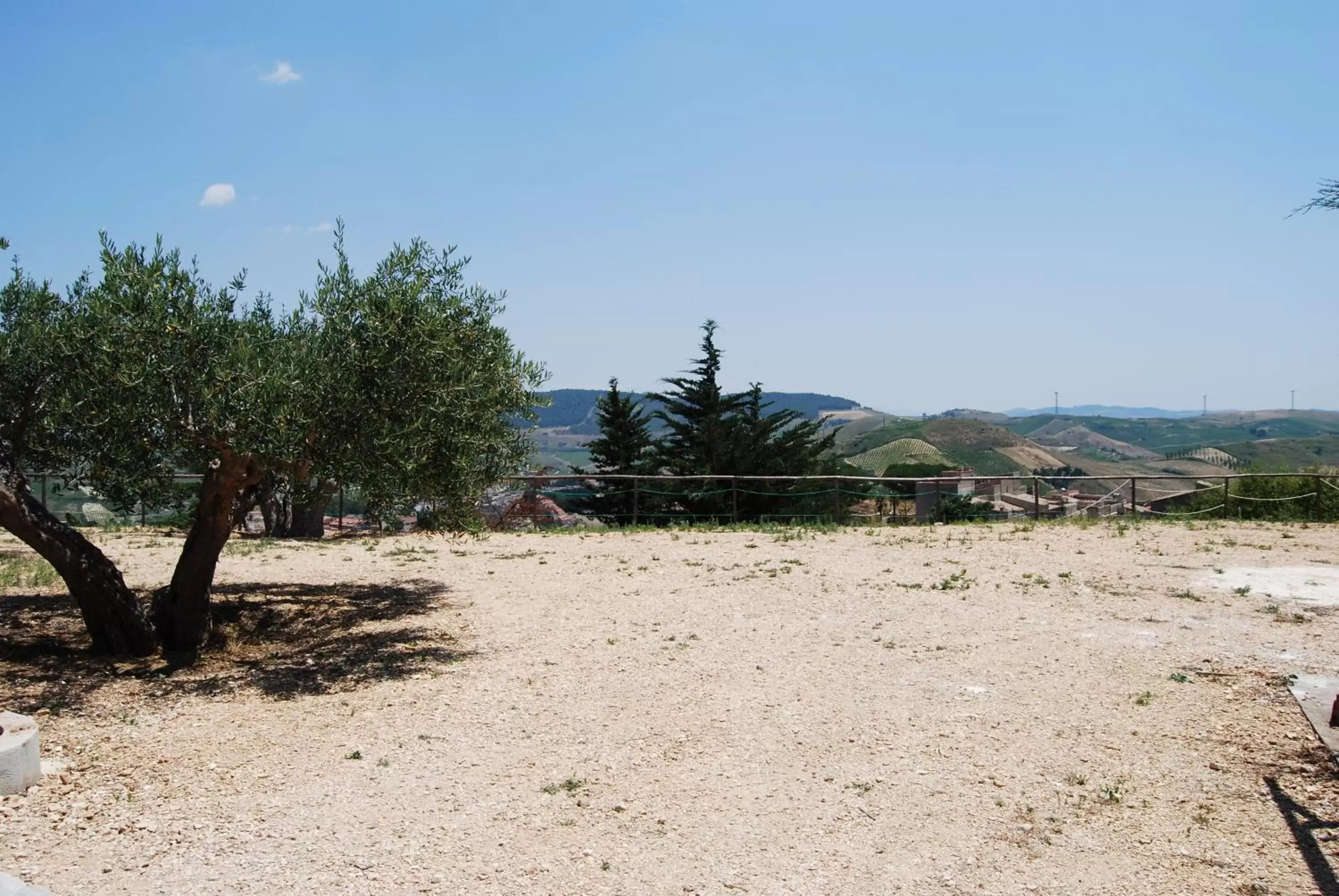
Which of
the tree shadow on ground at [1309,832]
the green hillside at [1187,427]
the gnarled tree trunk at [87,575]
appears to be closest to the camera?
the tree shadow on ground at [1309,832]

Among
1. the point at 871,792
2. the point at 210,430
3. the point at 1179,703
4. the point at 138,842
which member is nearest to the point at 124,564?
the point at 210,430

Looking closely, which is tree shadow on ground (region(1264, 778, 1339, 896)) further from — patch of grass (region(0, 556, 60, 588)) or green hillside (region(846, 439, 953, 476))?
green hillside (region(846, 439, 953, 476))

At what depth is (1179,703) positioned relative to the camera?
6.50m

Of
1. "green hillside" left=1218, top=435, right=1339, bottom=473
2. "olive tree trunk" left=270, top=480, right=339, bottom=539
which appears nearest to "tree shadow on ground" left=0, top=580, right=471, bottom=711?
"olive tree trunk" left=270, top=480, right=339, bottom=539

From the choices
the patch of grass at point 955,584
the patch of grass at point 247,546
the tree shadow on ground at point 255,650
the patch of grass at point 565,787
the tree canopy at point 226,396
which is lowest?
the patch of grass at point 565,787

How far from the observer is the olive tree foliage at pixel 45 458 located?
23.5ft

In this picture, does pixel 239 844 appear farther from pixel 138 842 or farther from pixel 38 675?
pixel 38 675

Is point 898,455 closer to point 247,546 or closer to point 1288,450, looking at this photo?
point 1288,450

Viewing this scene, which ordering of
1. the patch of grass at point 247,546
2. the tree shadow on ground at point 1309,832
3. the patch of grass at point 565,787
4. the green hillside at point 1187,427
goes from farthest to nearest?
the green hillside at point 1187,427, the patch of grass at point 247,546, the patch of grass at point 565,787, the tree shadow on ground at point 1309,832

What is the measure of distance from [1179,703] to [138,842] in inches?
255

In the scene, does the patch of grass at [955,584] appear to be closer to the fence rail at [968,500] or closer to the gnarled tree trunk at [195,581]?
the fence rail at [968,500]

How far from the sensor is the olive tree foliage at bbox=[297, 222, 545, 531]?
22.2 feet

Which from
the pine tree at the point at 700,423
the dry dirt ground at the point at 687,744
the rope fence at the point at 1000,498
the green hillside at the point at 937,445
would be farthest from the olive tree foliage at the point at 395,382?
the green hillside at the point at 937,445

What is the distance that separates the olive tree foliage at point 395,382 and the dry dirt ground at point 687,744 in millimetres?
1637
